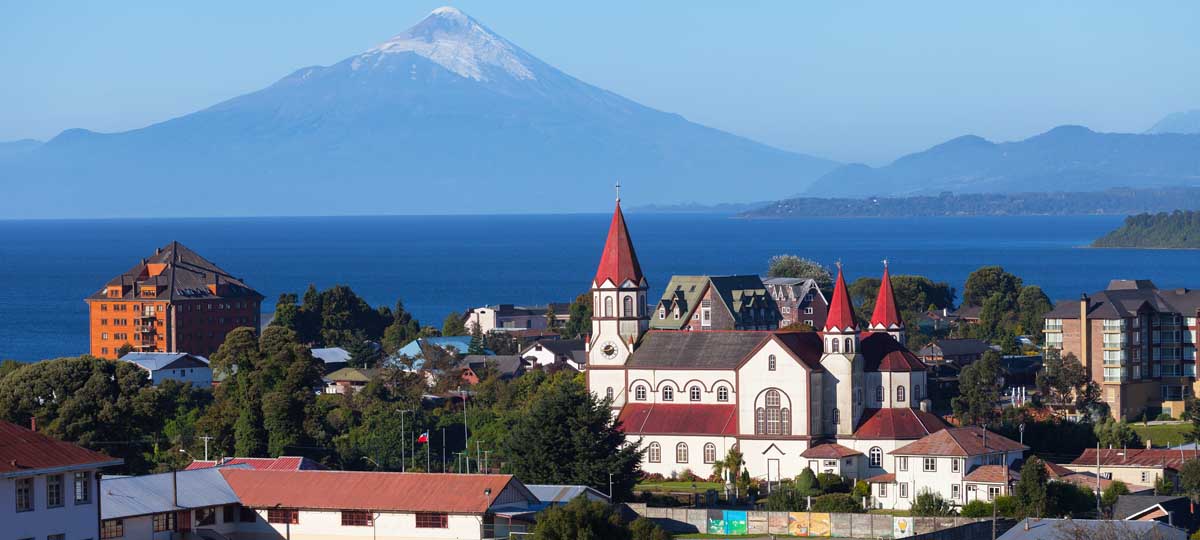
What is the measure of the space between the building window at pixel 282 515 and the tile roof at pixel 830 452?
75.7 ft

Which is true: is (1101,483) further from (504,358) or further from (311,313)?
(311,313)

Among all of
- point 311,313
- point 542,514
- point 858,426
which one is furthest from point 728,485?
point 311,313

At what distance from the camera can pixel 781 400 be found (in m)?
67.5

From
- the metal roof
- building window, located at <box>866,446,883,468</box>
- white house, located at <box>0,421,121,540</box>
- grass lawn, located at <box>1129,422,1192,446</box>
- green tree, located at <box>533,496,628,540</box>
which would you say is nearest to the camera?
white house, located at <box>0,421,121,540</box>

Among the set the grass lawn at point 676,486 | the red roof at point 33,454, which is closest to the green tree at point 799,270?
the grass lawn at point 676,486

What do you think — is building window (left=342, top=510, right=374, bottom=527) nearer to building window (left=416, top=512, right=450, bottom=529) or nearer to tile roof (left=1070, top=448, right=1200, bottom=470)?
building window (left=416, top=512, right=450, bottom=529)

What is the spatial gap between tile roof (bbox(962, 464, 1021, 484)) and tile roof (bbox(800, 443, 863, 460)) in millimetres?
5489

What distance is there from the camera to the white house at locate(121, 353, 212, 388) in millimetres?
91188

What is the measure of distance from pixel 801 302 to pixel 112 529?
6336 centimetres

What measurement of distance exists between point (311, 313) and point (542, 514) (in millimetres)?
69288

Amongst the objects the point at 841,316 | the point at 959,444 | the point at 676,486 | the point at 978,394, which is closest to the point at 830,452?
the point at 841,316

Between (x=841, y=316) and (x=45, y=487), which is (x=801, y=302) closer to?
(x=841, y=316)

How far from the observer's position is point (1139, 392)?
3275 inches

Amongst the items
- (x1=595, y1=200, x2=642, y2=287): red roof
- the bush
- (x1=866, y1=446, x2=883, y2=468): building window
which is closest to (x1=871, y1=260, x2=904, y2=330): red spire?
(x1=595, y1=200, x2=642, y2=287): red roof
